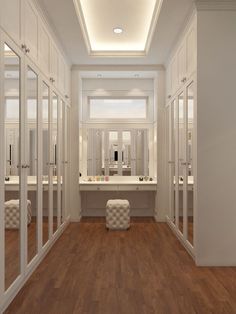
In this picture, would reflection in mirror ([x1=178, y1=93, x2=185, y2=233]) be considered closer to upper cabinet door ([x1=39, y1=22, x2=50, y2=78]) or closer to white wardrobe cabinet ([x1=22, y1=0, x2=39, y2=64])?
upper cabinet door ([x1=39, y1=22, x2=50, y2=78])

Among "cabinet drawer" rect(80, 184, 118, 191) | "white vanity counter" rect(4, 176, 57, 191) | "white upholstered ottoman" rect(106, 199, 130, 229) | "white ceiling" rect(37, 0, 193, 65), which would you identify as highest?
"white ceiling" rect(37, 0, 193, 65)

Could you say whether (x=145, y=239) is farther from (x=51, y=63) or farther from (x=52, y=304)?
(x=51, y=63)

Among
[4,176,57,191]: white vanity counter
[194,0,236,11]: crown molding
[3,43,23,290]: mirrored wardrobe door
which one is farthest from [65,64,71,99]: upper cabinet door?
[194,0,236,11]: crown molding

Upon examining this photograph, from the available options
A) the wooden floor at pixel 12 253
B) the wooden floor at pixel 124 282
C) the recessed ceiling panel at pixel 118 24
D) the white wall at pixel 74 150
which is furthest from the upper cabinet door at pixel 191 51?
the wooden floor at pixel 12 253

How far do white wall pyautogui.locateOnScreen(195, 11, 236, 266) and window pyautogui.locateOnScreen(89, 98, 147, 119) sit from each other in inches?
116

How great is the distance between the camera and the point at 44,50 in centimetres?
361

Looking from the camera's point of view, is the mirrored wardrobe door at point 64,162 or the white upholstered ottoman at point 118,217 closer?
the mirrored wardrobe door at point 64,162

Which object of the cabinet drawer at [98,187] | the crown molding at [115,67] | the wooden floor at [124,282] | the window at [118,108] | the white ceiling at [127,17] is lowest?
the wooden floor at [124,282]

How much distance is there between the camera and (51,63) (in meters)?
3.98

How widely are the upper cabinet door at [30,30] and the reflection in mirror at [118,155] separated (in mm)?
→ 3027

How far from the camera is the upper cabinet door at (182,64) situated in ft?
13.1

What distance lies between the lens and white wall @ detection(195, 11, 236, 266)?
3291 millimetres

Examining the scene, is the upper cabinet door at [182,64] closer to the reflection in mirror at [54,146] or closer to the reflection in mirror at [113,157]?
the reflection in mirror at [54,146]

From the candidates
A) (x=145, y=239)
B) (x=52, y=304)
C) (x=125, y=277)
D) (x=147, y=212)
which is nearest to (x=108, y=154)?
(x=147, y=212)
